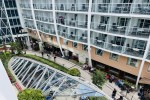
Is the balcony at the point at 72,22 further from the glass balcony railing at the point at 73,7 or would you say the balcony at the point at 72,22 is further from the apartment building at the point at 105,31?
the glass balcony railing at the point at 73,7

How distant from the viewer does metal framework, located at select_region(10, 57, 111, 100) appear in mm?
16453

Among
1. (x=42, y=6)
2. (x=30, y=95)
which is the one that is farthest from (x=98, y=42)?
(x=42, y=6)

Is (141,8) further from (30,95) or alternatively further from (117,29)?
(30,95)

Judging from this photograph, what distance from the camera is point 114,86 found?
23.6 metres

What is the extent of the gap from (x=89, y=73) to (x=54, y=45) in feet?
44.6

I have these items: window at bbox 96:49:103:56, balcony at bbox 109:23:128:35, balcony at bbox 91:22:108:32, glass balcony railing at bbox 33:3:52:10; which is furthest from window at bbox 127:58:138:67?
glass balcony railing at bbox 33:3:52:10

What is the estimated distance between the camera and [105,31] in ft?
77.5

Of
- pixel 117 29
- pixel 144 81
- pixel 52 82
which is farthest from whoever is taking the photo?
pixel 117 29

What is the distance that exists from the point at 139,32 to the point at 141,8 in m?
3.23

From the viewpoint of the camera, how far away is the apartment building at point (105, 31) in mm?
20547

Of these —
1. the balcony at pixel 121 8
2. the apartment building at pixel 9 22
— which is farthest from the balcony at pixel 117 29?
the apartment building at pixel 9 22

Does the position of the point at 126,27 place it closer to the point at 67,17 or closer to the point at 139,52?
the point at 139,52

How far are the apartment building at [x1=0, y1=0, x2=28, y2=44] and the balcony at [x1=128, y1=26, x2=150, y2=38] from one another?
32787mm

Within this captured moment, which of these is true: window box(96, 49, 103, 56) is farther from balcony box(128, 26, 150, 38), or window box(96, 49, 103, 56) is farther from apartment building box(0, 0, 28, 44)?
apartment building box(0, 0, 28, 44)
